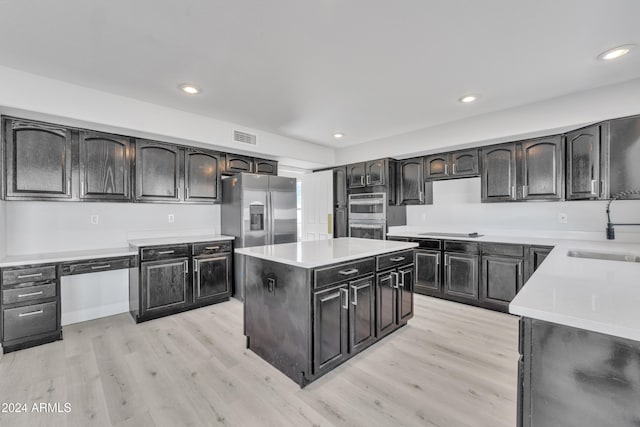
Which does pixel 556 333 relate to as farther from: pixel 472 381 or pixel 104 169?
pixel 104 169

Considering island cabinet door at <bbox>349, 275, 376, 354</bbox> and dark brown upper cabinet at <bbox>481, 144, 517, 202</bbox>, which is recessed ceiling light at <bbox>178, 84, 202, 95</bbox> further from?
dark brown upper cabinet at <bbox>481, 144, 517, 202</bbox>

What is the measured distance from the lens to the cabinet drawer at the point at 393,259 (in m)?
2.49

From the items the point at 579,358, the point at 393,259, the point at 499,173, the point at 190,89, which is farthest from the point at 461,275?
the point at 190,89

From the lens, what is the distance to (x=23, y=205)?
2850mm

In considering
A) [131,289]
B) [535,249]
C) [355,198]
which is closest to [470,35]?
[535,249]

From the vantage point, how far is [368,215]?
468 centimetres

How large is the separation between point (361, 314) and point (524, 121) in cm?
305

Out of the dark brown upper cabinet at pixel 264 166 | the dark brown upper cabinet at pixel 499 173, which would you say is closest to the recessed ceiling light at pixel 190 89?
the dark brown upper cabinet at pixel 264 166

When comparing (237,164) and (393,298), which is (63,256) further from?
(393,298)

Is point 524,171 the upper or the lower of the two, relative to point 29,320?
upper

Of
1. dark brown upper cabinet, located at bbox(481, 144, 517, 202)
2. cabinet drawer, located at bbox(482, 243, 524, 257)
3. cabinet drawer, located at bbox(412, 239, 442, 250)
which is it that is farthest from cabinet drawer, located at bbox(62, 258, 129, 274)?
dark brown upper cabinet, located at bbox(481, 144, 517, 202)

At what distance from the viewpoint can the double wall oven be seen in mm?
4484

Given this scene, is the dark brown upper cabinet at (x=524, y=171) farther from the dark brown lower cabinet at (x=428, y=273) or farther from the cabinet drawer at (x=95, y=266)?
the cabinet drawer at (x=95, y=266)

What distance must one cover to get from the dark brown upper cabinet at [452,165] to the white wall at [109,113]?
254 centimetres
